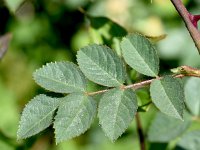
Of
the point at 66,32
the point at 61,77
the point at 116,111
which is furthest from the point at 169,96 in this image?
the point at 66,32

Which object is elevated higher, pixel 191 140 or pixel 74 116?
pixel 74 116

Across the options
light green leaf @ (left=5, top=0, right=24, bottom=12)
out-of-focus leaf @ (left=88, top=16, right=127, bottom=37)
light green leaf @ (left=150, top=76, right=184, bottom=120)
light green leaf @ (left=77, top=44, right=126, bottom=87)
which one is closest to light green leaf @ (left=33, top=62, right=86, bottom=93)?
light green leaf @ (left=77, top=44, right=126, bottom=87)

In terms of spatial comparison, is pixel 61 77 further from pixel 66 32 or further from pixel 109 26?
pixel 66 32

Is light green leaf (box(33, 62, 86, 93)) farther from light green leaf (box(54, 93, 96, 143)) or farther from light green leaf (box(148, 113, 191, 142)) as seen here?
light green leaf (box(148, 113, 191, 142))

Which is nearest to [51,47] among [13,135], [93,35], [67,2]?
[67,2]

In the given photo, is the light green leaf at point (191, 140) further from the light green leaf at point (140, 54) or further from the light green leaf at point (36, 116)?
the light green leaf at point (36, 116)

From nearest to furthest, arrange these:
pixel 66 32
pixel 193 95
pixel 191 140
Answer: pixel 191 140 → pixel 193 95 → pixel 66 32
